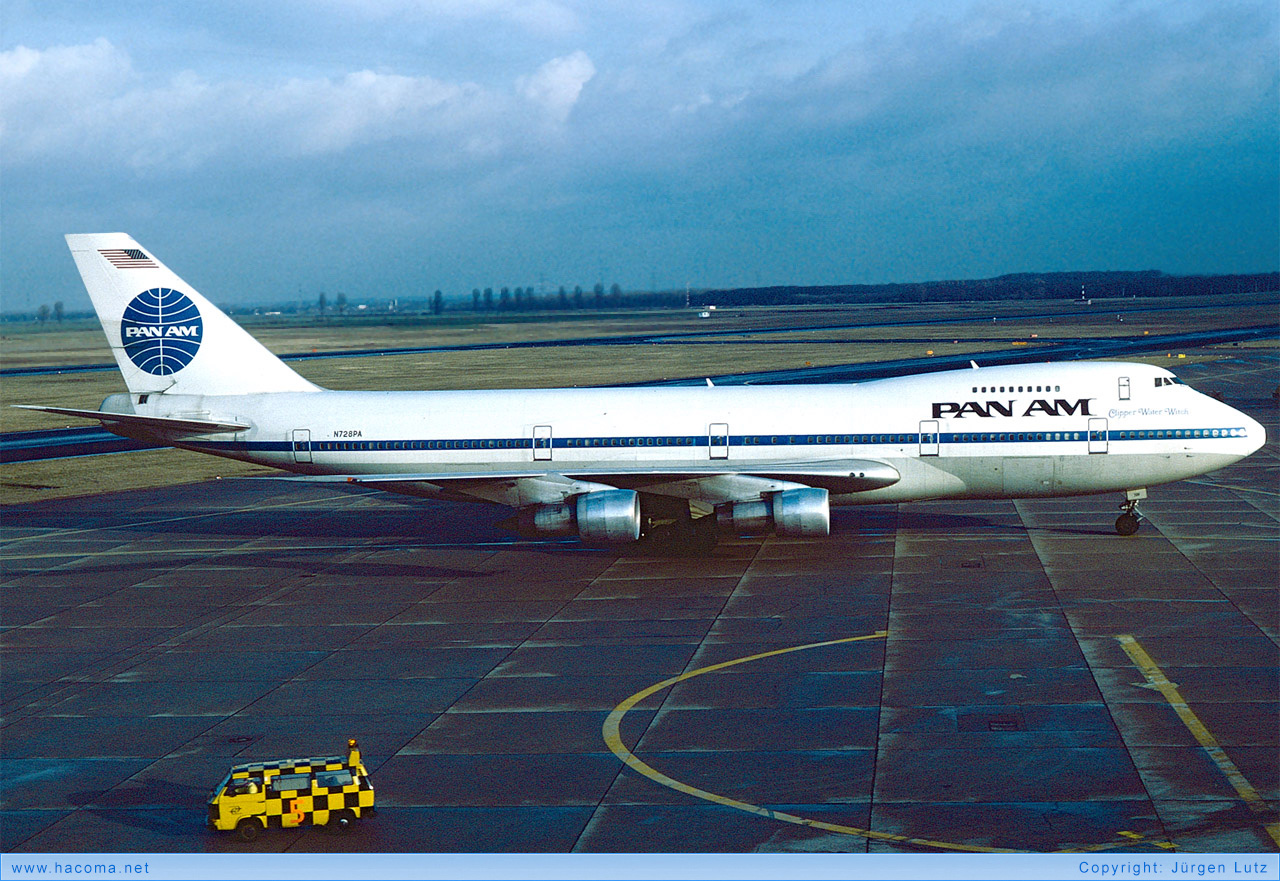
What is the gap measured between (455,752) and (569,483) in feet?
53.3

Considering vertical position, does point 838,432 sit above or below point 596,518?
above

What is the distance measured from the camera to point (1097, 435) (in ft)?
120

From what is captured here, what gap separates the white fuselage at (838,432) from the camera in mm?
36844

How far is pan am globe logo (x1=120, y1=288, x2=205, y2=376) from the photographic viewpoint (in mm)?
41344

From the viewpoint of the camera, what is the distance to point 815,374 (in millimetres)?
104438

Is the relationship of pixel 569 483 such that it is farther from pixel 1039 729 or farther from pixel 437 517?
pixel 1039 729

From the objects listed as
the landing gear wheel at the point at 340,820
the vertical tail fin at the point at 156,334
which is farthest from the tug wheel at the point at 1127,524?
the landing gear wheel at the point at 340,820

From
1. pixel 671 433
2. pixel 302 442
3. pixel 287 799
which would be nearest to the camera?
pixel 287 799

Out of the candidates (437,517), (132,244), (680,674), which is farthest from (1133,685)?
(132,244)

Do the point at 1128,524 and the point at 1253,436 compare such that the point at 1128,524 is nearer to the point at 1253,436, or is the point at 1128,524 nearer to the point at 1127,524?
the point at 1127,524

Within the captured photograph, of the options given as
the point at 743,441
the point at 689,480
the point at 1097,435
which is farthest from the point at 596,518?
the point at 1097,435

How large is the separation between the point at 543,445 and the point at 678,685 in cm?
1535

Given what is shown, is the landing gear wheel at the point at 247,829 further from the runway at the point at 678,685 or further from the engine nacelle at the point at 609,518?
the engine nacelle at the point at 609,518

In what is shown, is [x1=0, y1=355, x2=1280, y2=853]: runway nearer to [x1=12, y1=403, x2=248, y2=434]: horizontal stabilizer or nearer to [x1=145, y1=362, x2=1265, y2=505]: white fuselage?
[x1=145, y1=362, x2=1265, y2=505]: white fuselage
